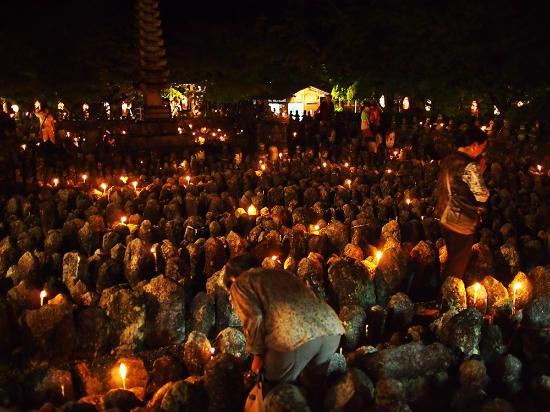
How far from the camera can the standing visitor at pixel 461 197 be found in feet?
17.9

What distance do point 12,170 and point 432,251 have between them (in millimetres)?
8113

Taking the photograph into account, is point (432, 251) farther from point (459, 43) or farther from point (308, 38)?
point (308, 38)

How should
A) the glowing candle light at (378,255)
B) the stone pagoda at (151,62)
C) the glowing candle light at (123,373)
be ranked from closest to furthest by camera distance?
the glowing candle light at (123,373)
the glowing candle light at (378,255)
the stone pagoda at (151,62)

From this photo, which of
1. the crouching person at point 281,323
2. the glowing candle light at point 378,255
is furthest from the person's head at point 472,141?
the crouching person at point 281,323

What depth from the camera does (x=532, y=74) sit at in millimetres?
11883

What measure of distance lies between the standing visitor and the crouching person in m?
2.43

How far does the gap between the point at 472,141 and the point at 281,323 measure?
277cm

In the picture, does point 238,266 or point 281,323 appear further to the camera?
point 238,266

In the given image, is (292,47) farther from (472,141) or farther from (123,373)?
(123,373)

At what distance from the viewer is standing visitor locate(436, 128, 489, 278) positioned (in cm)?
546

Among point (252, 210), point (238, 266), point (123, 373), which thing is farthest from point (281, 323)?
point (252, 210)

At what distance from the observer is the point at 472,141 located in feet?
17.6

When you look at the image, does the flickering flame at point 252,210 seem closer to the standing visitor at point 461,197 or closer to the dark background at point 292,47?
the standing visitor at point 461,197

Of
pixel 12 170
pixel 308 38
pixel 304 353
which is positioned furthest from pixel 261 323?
pixel 308 38
